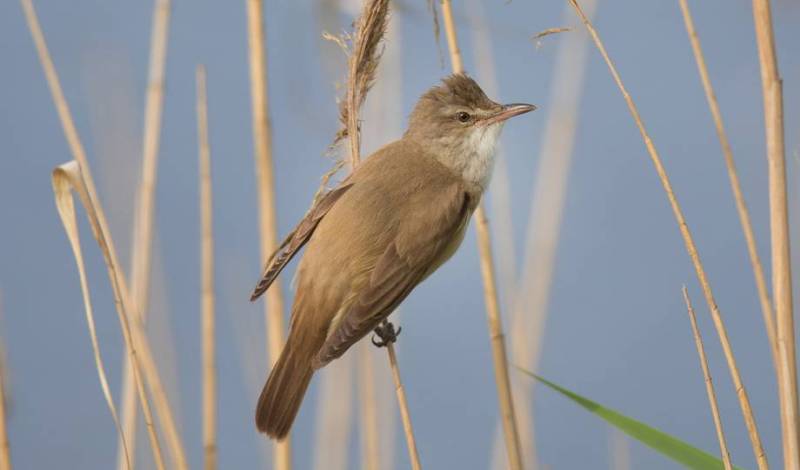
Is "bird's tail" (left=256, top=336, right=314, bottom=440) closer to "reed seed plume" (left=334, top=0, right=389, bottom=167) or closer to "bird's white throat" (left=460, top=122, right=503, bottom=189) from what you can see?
"reed seed plume" (left=334, top=0, right=389, bottom=167)

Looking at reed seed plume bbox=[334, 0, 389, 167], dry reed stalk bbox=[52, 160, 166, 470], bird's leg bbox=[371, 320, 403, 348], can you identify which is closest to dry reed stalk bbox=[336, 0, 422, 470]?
reed seed plume bbox=[334, 0, 389, 167]

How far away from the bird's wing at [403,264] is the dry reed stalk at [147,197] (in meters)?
0.61

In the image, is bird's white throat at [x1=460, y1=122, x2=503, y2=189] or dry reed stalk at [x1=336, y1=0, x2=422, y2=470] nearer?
dry reed stalk at [x1=336, y1=0, x2=422, y2=470]

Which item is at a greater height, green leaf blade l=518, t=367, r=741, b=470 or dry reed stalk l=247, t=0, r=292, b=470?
dry reed stalk l=247, t=0, r=292, b=470

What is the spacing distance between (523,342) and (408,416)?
3.50ft

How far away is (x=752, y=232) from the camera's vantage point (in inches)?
63.7

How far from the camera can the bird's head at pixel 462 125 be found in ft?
7.19

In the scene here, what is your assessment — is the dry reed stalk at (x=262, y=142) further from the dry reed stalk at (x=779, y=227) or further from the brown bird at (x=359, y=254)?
the dry reed stalk at (x=779, y=227)

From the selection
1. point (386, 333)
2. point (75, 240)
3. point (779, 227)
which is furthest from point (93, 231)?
point (779, 227)

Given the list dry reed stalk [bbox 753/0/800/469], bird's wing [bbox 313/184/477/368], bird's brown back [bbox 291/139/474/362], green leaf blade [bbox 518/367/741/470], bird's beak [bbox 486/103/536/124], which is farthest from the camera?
bird's beak [bbox 486/103/536/124]

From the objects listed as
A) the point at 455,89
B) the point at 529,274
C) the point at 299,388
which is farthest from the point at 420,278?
the point at 529,274

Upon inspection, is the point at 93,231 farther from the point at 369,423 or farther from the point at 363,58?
the point at 369,423

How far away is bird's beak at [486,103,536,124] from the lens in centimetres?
217

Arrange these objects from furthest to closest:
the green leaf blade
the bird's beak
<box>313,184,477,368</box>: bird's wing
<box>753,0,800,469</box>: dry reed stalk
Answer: the bird's beak → <box>313,184,477,368</box>: bird's wing → the green leaf blade → <box>753,0,800,469</box>: dry reed stalk
